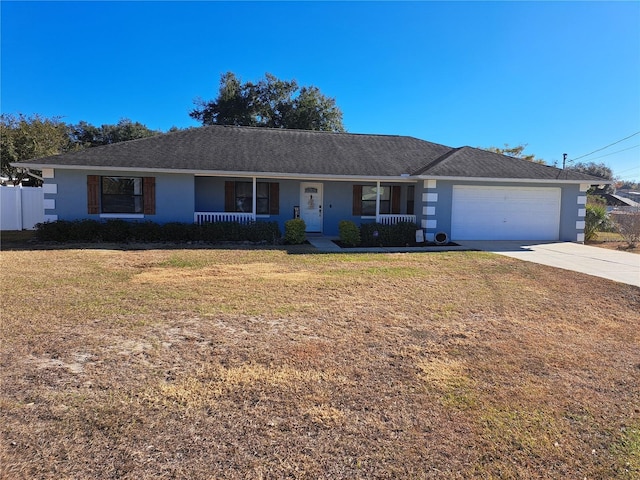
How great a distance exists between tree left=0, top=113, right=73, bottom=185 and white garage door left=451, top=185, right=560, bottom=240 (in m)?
22.6

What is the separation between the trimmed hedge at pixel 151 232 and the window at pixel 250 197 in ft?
6.55

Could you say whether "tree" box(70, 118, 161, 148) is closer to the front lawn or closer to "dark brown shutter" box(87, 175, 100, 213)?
"dark brown shutter" box(87, 175, 100, 213)

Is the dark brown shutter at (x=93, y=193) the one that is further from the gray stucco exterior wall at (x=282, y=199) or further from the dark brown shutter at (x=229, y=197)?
the dark brown shutter at (x=229, y=197)

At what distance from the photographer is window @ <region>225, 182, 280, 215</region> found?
52.3 feet

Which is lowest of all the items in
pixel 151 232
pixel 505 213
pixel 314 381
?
pixel 314 381

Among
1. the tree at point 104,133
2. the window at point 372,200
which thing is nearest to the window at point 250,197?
the window at point 372,200

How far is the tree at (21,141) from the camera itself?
22.1 meters

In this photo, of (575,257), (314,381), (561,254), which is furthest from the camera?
(561,254)

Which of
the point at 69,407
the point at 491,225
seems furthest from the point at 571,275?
the point at 69,407

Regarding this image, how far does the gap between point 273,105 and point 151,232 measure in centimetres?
2331

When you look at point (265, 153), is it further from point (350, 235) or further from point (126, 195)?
point (126, 195)

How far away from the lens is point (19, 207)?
17922 mm

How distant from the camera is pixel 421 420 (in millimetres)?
3254

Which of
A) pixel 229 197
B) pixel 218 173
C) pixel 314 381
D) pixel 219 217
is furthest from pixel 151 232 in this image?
pixel 314 381
